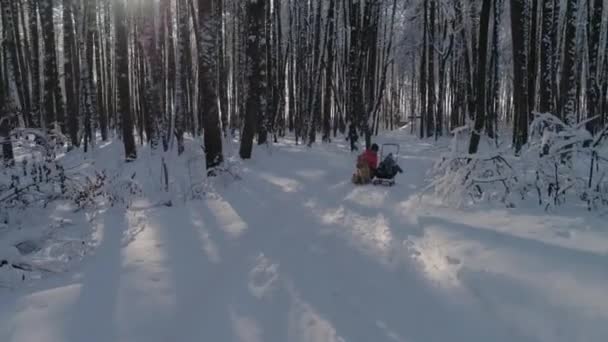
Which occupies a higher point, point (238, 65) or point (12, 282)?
point (238, 65)

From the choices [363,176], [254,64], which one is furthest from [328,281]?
[254,64]

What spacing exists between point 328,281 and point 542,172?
3.92m

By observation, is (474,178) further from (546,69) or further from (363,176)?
(546,69)

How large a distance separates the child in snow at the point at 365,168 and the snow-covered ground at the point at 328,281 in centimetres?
350

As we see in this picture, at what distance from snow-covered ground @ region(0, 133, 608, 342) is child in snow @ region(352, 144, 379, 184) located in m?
3.50

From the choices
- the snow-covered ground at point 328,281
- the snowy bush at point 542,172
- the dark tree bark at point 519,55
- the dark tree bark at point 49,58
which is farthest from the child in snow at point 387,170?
the dark tree bark at point 49,58

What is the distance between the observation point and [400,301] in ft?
12.7

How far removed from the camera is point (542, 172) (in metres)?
6.51

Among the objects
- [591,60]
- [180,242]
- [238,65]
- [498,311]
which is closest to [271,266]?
[180,242]

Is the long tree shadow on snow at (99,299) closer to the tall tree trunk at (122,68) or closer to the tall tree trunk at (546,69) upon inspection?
the tall tree trunk at (122,68)

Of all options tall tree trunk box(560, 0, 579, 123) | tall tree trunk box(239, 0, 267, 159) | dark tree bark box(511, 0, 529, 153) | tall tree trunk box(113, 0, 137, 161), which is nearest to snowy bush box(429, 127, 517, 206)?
dark tree bark box(511, 0, 529, 153)

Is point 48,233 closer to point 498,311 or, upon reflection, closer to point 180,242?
point 180,242

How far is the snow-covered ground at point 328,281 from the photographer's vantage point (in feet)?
10.6

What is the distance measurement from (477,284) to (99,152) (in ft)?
54.0
